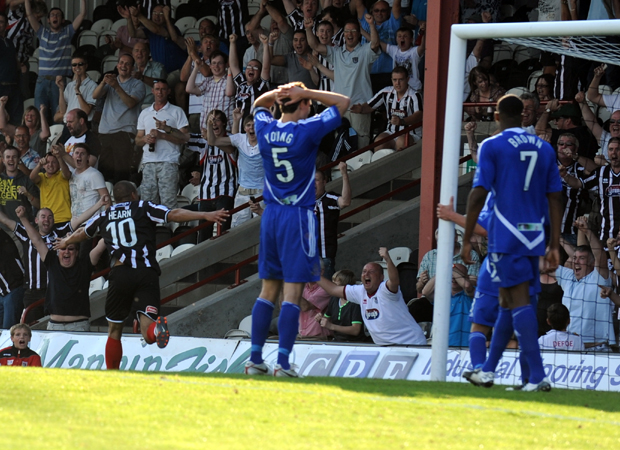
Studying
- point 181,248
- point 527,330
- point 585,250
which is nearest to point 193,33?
point 181,248

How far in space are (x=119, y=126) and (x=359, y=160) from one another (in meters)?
3.94

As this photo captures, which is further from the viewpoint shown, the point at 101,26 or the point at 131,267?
the point at 101,26

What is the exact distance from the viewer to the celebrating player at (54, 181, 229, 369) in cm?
943

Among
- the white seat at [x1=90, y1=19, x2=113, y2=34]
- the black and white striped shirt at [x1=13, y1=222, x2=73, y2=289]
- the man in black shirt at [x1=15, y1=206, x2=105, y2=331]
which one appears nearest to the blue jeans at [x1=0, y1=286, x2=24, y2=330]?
the black and white striped shirt at [x1=13, y1=222, x2=73, y2=289]

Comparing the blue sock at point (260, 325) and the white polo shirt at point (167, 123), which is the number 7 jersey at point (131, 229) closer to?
the blue sock at point (260, 325)

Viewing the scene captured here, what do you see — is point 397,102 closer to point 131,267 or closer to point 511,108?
point 131,267

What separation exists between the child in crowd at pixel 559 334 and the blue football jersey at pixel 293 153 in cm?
343

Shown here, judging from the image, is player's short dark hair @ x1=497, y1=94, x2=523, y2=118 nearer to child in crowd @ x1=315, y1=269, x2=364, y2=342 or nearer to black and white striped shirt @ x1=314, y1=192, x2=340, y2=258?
child in crowd @ x1=315, y1=269, x2=364, y2=342

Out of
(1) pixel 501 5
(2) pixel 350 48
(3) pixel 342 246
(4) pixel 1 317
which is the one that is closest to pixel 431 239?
(3) pixel 342 246

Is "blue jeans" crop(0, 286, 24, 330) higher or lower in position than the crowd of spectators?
lower

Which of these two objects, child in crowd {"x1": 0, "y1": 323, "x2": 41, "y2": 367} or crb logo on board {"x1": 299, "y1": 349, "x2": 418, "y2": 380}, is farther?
child in crowd {"x1": 0, "y1": 323, "x2": 41, "y2": 367}

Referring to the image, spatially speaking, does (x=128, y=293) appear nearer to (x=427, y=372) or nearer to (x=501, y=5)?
(x=427, y=372)

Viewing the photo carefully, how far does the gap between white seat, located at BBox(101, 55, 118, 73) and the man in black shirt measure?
601cm

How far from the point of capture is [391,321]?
10164mm
